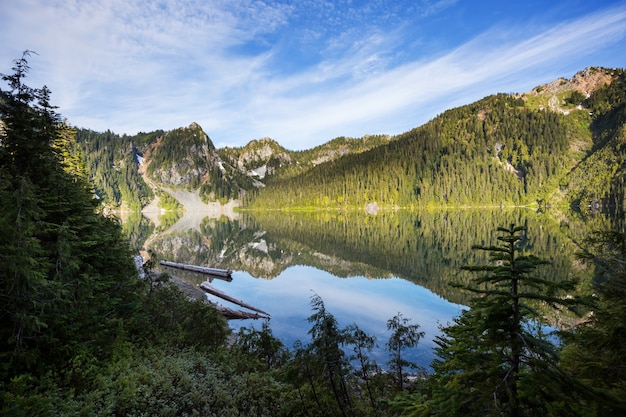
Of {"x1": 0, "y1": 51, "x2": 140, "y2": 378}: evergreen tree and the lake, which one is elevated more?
{"x1": 0, "y1": 51, "x2": 140, "y2": 378}: evergreen tree

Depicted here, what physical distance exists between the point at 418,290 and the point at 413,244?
22.0 m

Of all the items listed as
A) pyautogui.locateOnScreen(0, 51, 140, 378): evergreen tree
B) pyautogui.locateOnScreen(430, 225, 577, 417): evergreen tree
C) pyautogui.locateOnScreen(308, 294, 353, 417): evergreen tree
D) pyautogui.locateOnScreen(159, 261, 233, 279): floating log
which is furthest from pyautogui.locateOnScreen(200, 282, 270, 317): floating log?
pyautogui.locateOnScreen(430, 225, 577, 417): evergreen tree

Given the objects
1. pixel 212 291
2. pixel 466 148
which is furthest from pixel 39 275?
pixel 466 148

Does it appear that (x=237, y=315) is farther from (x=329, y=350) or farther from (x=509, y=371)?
(x=509, y=371)

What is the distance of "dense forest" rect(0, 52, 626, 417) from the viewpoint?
3.38 meters

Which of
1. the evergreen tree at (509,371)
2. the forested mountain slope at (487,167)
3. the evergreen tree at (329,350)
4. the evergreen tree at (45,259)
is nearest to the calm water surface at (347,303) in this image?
the evergreen tree at (329,350)

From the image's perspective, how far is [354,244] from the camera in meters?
48.0

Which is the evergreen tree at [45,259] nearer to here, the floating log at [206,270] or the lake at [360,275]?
the lake at [360,275]

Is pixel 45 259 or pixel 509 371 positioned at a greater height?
pixel 45 259

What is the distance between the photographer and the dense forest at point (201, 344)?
3.38 meters

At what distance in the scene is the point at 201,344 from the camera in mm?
11805

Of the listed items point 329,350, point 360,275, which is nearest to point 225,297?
point 360,275

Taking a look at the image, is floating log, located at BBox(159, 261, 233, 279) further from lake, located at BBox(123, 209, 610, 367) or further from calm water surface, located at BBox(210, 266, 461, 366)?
calm water surface, located at BBox(210, 266, 461, 366)

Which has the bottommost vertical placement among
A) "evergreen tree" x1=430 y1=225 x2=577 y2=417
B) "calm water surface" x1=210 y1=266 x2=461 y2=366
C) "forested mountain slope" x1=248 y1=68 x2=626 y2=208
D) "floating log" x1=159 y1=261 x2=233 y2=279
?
"calm water surface" x1=210 y1=266 x2=461 y2=366
